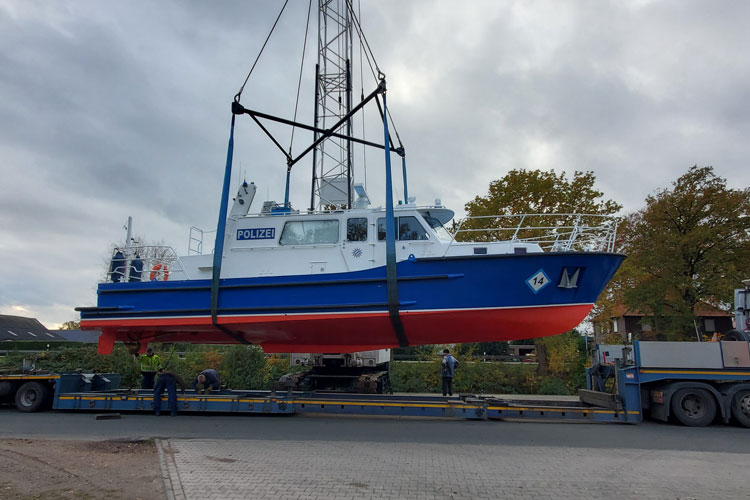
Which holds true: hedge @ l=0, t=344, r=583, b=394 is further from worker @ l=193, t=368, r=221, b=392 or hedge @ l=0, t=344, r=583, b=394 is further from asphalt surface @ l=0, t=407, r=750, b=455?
asphalt surface @ l=0, t=407, r=750, b=455

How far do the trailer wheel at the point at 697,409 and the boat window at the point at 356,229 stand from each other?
6.19 metres

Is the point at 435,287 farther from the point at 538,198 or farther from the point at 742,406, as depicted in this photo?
the point at 538,198

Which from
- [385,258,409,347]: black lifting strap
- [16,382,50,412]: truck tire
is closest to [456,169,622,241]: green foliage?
[385,258,409,347]: black lifting strap

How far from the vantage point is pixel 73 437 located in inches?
274

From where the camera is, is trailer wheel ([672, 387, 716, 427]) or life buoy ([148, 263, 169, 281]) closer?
trailer wheel ([672, 387, 716, 427])

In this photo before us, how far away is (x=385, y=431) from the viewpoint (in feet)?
24.8

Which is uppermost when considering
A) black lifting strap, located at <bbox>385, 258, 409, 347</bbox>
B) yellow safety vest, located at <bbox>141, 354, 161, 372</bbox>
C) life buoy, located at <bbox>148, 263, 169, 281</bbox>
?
life buoy, located at <bbox>148, 263, 169, 281</bbox>

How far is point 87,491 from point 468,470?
3.83m

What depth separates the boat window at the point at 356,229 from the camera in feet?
28.0

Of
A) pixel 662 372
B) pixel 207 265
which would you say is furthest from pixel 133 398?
pixel 662 372

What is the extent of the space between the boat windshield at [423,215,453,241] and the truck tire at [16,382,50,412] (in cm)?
853

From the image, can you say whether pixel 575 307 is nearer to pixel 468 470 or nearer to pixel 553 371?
pixel 468 470

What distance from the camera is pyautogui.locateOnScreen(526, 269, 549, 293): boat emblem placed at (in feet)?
25.5

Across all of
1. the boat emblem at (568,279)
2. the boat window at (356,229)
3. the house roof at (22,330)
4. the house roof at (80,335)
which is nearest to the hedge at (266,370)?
the boat window at (356,229)
